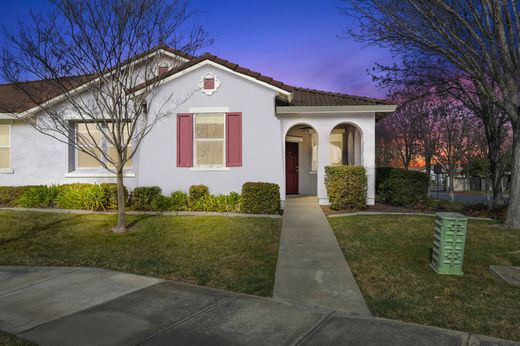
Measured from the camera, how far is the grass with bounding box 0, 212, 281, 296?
20.5ft

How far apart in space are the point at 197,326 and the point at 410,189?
34.0 ft

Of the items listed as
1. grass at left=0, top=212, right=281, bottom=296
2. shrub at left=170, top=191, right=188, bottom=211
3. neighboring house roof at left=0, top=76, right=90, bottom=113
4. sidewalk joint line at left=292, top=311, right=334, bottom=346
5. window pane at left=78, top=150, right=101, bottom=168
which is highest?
neighboring house roof at left=0, top=76, right=90, bottom=113

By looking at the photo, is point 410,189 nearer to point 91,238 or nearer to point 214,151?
point 214,151

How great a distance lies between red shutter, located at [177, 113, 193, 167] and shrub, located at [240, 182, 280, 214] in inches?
93.8

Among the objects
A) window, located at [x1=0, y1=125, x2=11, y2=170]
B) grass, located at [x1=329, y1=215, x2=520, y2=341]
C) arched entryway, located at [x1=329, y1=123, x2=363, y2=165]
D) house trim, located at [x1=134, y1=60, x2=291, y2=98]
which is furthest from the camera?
arched entryway, located at [x1=329, y1=123, x2=363, y2=165]

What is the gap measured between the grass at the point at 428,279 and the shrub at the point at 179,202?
193 inches

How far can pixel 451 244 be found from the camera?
19.6 ft

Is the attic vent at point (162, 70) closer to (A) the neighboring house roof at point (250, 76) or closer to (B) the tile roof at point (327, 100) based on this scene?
(A) the neighboring house roof at point (250, 76)

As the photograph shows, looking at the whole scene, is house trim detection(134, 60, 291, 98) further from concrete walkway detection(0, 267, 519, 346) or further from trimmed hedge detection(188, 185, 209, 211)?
concrete walkway detection(0, 267, 519, 346)

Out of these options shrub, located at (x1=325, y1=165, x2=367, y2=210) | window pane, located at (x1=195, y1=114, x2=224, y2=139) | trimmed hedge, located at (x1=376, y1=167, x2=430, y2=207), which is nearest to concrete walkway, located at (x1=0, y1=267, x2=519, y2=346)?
shrub, located at (x1=325, y1=165, x2=367, y2=210)

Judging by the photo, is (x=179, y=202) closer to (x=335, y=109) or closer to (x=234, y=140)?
(x=234, y=140)

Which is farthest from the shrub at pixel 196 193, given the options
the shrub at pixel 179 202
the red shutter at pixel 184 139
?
the red shutter at pixel 184 139

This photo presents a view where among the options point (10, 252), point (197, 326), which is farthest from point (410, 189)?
point (10, 252)

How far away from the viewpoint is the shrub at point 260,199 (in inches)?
448
